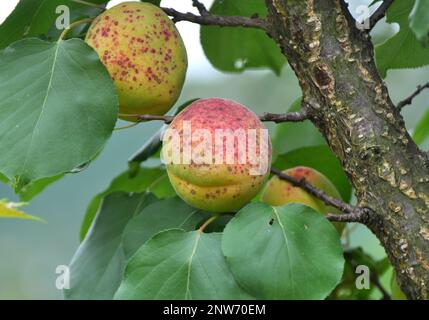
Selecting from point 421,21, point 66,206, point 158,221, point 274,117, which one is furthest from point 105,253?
point 66,206

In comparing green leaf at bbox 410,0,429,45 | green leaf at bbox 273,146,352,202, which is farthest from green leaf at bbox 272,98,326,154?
green leaf at bbox 410,0,429,45

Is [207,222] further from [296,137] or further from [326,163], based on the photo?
[296,137]

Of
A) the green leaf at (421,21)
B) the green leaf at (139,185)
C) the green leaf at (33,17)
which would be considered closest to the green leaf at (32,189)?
the green leaf at (139,185)

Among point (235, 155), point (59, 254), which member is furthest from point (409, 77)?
point (235, 155)

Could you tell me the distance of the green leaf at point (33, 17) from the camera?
122cm

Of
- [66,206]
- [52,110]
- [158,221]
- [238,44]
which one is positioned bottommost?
[66,206]

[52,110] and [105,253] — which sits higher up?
[52,110]

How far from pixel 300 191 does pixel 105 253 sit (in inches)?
12.2

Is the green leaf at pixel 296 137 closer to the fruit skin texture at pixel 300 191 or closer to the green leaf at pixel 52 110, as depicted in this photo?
the fruit skin texture at pixel 300 191

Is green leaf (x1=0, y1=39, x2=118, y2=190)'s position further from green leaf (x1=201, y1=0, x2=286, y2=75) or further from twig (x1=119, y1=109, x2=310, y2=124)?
green leaf (x1=201, y1=0, x2=286, y2=75)

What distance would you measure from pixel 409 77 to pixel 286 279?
5572mm

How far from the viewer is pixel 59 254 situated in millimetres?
6469

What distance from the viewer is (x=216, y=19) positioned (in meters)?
1.18

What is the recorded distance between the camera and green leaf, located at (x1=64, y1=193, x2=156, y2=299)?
1.25 meters
